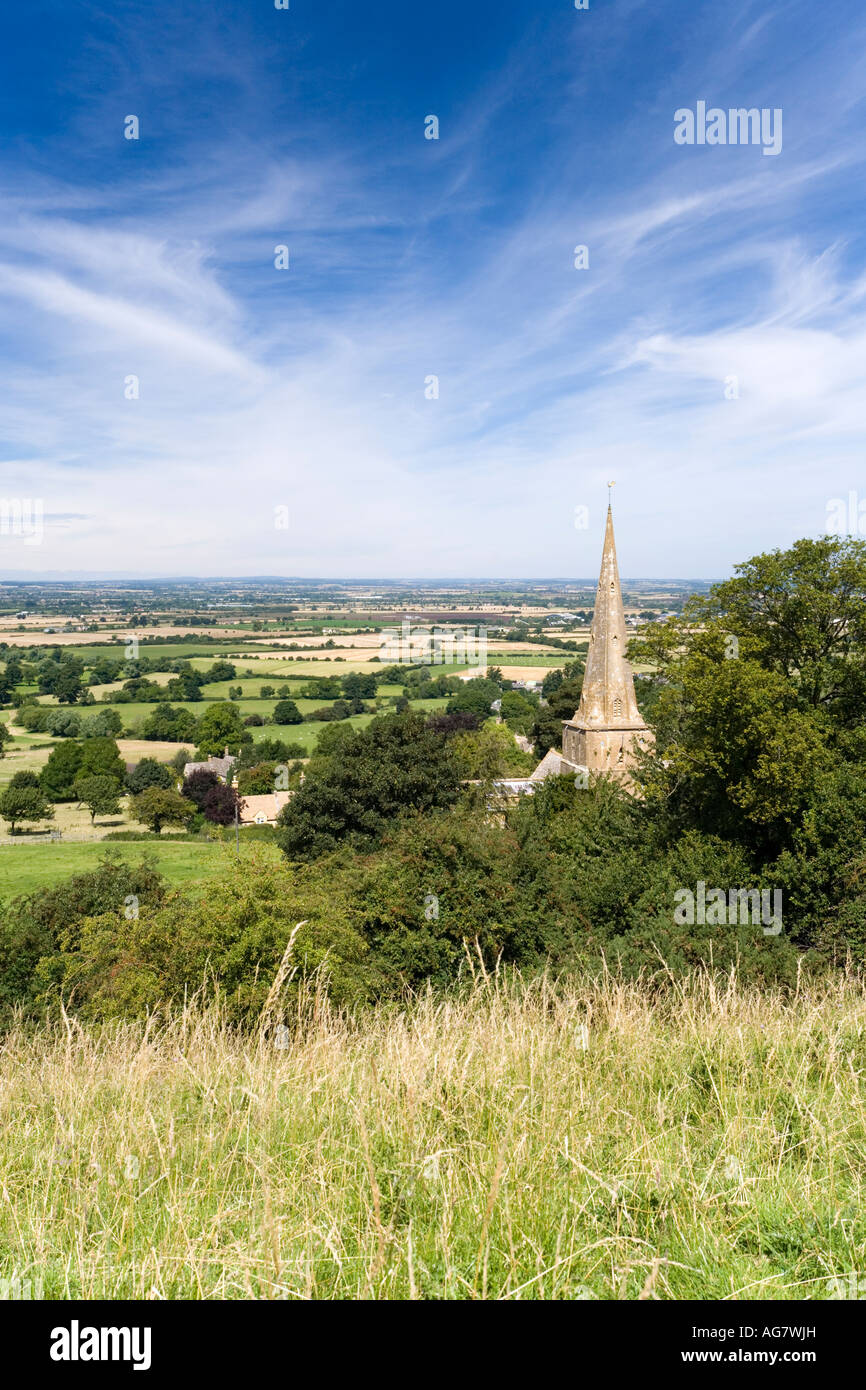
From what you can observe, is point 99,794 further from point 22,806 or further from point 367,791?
point 367,791

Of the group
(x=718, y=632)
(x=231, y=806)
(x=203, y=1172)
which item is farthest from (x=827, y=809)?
(x=231, y=806)

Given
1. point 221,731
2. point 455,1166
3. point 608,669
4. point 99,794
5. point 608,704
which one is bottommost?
point 99,794

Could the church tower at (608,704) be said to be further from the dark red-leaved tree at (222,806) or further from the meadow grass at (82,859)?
the dark red-leaved tree at (222,806)

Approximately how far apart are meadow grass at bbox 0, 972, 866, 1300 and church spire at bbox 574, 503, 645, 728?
30.7 m

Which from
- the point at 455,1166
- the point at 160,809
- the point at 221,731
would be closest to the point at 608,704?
the point at 455,1166

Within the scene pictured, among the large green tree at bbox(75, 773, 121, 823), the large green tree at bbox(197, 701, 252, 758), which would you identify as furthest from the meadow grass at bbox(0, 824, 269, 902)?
the large green tree at bbox(197, 701, 252, 758)

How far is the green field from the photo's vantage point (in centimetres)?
3719

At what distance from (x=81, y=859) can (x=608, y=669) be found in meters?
33.9

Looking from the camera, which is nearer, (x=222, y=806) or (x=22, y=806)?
(x=22, y=806)

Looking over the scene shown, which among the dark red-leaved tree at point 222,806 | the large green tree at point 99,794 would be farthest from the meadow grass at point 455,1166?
the large green tree at point 99,794

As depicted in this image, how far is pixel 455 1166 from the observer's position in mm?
3104

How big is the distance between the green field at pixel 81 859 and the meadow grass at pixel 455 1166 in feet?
105

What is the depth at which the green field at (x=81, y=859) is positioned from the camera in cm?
3719

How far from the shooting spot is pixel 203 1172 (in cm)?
335
